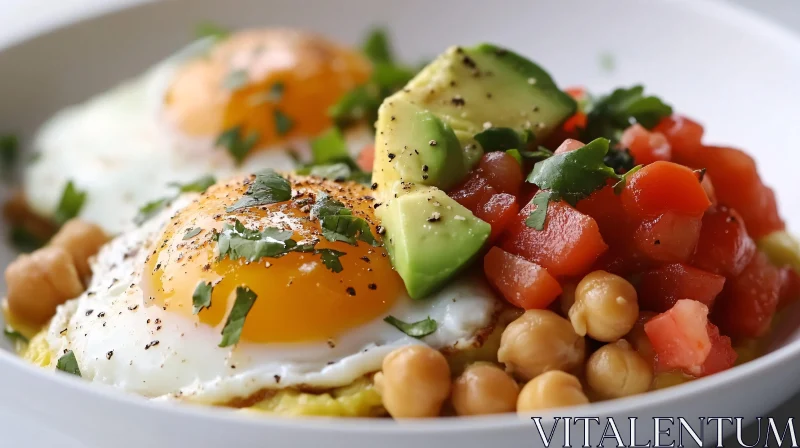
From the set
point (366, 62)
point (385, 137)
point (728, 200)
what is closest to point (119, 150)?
point (366, 62)

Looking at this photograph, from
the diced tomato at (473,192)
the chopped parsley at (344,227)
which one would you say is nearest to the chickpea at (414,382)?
the chopped parsley at (344,227)

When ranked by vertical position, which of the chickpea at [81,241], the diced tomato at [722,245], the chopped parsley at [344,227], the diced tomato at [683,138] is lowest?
the chickpea at [81,241]

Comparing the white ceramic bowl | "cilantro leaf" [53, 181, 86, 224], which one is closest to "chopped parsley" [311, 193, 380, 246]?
the white ceramic bowl

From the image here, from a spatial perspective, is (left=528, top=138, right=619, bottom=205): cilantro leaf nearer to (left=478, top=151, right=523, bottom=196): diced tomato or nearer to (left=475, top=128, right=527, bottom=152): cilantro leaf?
(left=478, top=151, right=523, bottom=196): diced tomato

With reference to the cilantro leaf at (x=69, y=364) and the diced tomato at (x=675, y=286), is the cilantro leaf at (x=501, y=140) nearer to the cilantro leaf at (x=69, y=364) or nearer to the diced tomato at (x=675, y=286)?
the diced tomato at (x=675, y=286)

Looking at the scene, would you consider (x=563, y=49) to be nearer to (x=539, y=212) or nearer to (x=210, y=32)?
(x=210, y=32)

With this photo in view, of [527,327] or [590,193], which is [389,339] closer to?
[527,327]

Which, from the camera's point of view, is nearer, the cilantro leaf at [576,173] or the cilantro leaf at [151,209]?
the cilantro leaf at [576,173]
